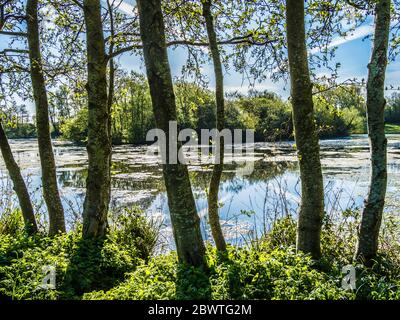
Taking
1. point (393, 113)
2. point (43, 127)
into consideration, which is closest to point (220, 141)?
point (43, 127)

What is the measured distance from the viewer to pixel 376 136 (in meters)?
4.43

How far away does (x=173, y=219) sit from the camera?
442cm

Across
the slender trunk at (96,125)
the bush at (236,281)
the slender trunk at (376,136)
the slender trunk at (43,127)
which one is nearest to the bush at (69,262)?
the slender trunk at (96,125)

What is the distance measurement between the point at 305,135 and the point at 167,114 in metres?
1.85

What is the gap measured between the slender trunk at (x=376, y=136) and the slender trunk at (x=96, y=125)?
4051 millimetres

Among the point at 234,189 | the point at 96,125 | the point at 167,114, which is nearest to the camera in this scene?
the point at 167,114

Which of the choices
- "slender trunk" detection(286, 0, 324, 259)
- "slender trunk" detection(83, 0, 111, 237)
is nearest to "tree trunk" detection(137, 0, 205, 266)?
"slender trunk" detection(286, 0, 324, 259)

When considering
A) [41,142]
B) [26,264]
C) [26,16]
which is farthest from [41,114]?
[26,264]

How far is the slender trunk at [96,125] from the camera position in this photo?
5684mm

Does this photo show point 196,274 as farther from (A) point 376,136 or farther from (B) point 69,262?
(A) point 376,136

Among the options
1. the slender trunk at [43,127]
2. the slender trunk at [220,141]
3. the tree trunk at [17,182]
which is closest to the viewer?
the slender trunk at [220,141]

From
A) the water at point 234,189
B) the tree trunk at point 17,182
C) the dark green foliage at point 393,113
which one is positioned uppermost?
the dark green foliage at point 393,113

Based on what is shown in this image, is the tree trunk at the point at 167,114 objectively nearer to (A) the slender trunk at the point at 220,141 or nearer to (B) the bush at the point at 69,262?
(A) the slender trunk at the point at 220,141

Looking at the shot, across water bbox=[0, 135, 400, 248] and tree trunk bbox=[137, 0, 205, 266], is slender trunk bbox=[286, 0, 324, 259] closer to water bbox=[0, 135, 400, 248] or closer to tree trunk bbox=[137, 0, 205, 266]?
tree trunk bbox=[137, 0, 205, 266]
